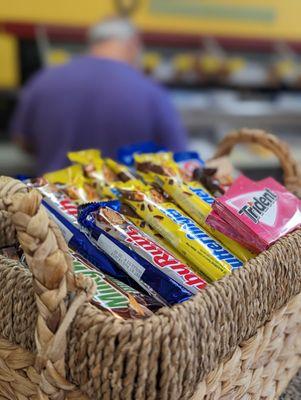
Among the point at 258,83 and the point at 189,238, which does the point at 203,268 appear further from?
the point at 258,83

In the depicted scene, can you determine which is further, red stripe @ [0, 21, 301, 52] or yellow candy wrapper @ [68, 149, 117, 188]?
red stripe @ [0, 21, 301, 52]

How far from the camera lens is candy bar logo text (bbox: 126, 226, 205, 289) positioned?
745mm

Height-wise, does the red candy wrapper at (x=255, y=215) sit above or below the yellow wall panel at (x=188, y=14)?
above

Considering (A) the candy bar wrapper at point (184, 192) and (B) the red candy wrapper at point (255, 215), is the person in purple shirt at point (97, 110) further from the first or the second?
(B) the red candy wrapper at point (255, 215)

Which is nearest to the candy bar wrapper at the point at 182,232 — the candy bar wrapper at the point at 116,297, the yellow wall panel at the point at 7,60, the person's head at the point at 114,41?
the candy bar wrapper at the point at 116,297

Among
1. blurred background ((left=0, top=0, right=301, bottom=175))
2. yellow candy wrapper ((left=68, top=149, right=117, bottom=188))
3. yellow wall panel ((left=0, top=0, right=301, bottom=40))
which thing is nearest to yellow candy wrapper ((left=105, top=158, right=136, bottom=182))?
yellow candy wrapper ((left=68, top=149, right=117, bottom=188))

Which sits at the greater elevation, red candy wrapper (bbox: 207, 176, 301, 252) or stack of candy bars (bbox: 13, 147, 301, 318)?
red candy wrapper (bbox: 207, 176, 301, 252)

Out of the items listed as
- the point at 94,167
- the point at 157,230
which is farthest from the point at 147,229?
the point at 94,167

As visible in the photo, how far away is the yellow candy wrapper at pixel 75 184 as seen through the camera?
960 millimetres

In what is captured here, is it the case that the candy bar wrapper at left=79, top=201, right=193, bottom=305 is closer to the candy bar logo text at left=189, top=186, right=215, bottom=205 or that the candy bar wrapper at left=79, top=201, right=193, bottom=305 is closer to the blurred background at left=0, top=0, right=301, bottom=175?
the candy bar logo text at left=189, top=186, right=215, bottom=205

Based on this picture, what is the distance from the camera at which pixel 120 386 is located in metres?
0.57

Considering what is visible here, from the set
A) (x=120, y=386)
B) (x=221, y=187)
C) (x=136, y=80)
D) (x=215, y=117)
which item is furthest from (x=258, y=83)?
(x=120, y=386)

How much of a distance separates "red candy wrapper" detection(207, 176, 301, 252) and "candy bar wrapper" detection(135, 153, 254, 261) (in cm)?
2

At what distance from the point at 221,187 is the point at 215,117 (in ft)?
8.71
